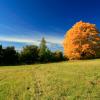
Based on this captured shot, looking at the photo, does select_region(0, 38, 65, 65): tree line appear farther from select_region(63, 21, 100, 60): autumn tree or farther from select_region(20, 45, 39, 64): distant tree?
select_region(63, 21, 100, 60): autumn tree

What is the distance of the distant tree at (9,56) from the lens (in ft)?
183

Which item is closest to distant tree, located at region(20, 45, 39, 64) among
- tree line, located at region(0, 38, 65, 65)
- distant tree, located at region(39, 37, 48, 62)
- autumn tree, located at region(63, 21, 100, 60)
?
tree line, located at region(0, 38, 65, 65)

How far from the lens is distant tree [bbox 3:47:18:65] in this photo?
55875 millimetres

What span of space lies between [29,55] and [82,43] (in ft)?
51.2

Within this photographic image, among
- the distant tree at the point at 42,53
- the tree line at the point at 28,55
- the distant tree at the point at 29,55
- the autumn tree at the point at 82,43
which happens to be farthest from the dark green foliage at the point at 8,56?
the autumn tree at the point at 82,43

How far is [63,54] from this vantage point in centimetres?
6166

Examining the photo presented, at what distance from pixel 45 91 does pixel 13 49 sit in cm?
4472

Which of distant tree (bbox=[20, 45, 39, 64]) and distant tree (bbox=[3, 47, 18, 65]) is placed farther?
distant tree (bbox=[20, 45, 39, 64])

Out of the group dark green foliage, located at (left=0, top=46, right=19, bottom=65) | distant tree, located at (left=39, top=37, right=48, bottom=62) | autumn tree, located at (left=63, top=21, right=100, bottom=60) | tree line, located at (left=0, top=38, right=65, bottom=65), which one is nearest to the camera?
dark green foliage, located at (left=0, top=46, right=19, bottom=65)

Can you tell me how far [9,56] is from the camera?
56.2 m

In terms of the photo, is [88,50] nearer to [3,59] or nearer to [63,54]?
[63,54]

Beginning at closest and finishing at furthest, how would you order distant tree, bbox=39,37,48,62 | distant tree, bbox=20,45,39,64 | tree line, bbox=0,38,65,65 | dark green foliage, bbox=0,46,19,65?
dark green foliage, bbox=0,46,19,65 → tree line, bbox=0,38,65,65 → distant tree, bbox=20,45,39,64 → distant tree, bbox=39,37,48,62

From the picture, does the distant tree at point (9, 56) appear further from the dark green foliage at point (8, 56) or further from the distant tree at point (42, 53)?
the distant tree at point (42, 53)

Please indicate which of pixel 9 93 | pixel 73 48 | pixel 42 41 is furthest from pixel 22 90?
pixel 42 41
